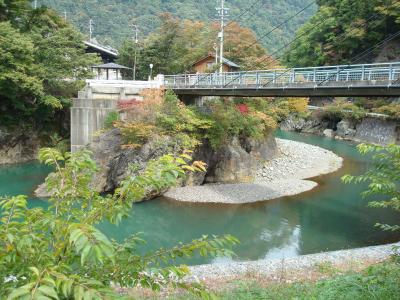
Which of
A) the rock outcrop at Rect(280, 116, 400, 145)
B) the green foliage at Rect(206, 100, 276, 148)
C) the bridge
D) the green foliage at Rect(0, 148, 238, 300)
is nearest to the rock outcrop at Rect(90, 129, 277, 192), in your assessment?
the green foliage at Rect(206, 100, 276, 148)

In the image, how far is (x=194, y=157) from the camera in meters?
19.0

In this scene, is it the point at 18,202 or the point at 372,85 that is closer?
the point at 18,202

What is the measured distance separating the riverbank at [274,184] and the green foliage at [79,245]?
13611mm

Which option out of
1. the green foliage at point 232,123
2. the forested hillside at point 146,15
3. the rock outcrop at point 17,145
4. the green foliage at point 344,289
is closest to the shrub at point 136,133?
the green foliage at point 232,123

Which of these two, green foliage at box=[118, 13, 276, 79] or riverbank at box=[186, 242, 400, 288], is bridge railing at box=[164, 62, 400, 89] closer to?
riverbank at box=[186, 242, 400, 288]

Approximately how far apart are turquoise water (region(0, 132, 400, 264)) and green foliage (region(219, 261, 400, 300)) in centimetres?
397

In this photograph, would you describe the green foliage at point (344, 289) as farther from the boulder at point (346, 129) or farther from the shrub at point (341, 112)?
→ the boulder at point (346, 129)

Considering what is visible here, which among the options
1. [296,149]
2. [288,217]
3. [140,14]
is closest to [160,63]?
[296,149]

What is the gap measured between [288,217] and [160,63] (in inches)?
945

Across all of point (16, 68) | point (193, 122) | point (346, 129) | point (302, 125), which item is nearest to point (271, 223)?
point (193, 122)

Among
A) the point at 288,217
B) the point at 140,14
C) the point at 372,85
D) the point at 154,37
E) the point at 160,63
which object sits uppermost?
the point at 140,14

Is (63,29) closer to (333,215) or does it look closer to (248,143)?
(248,143)

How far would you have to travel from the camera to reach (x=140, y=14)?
8906 centimetres

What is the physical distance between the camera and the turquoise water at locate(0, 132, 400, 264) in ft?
40.2
